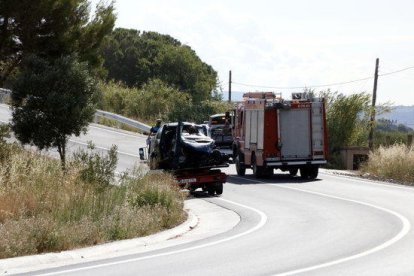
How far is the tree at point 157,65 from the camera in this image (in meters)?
83.6

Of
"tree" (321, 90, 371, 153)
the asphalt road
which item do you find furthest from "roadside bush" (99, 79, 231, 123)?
the asphalt road

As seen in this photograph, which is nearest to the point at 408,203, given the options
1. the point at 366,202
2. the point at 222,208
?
the point at 366,202

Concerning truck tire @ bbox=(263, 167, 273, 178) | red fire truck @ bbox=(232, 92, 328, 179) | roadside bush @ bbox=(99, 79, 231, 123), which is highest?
roadside bush @ bbox=(99, 79, 231, 123)

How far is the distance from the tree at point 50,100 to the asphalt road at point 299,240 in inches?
185

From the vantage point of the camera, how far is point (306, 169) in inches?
1209

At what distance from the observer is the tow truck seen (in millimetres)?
23531

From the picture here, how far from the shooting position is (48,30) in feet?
83.5

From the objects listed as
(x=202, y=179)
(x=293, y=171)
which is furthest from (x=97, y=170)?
(x=293, y=171)

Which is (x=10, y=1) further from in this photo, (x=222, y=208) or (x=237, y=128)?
(x=237, y=128)

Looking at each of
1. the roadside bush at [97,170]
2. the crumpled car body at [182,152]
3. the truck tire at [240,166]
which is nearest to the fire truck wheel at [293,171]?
the truck tire at [240,166]

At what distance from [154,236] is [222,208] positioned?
6.09 meters

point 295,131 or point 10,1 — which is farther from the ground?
point 10,1

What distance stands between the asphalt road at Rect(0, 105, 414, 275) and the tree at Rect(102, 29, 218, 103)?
55944 millimetres

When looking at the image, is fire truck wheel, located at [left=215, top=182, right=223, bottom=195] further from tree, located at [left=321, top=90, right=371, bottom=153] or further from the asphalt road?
tree, located at [left=321, top=90, right=371, bottom=153]
